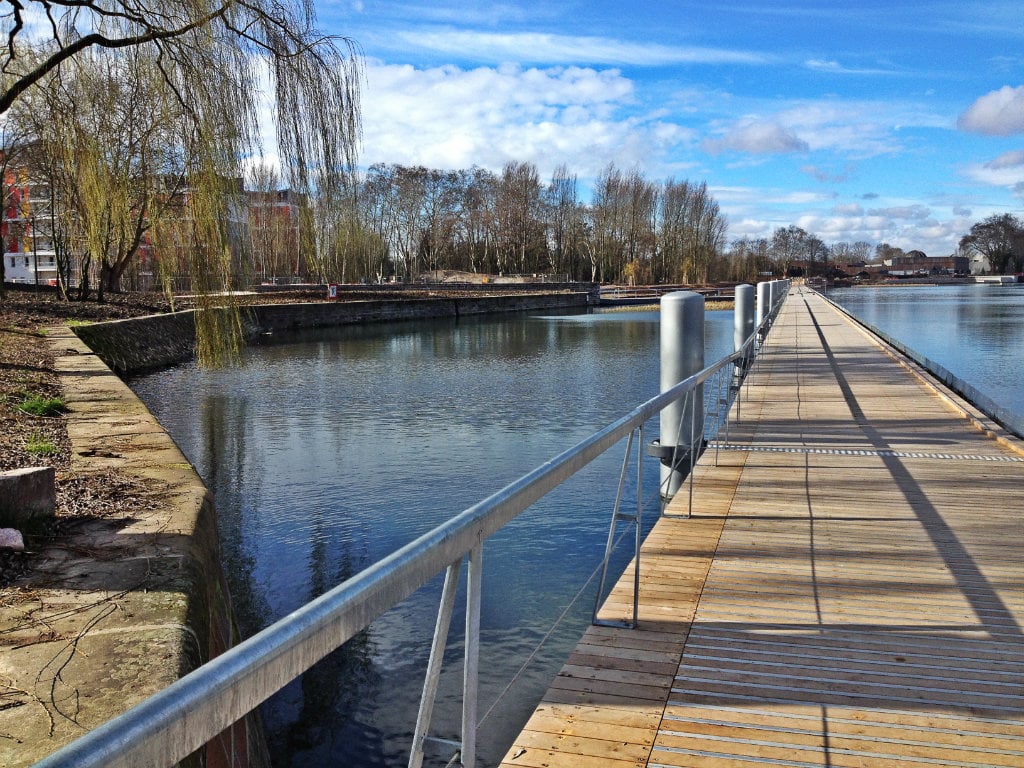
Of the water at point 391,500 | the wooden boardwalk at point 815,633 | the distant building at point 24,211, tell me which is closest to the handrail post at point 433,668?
the wooden boardwalk at point 815,633

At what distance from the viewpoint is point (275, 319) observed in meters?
33.2

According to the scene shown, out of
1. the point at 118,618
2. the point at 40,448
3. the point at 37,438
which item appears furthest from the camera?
the point at 37,438

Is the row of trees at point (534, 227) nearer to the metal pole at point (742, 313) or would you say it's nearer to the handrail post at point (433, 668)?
the metal pole at point (742, 313)

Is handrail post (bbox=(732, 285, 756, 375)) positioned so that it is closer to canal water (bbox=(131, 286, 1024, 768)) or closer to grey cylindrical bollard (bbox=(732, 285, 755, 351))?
grey cylindrical bollard (bbox=(732, 285, 755, 351))

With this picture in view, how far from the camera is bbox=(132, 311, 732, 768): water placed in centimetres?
491

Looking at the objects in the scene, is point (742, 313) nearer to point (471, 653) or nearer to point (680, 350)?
point (680, 350)

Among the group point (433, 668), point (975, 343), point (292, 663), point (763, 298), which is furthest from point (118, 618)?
point (975, 343)

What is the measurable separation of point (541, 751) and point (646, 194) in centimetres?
7898

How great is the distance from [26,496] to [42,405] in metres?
4.36

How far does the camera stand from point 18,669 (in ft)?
9.80

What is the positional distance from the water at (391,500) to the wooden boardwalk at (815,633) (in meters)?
1.40

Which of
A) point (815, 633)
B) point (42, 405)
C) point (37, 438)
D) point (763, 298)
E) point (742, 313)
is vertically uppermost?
point (763, 298)

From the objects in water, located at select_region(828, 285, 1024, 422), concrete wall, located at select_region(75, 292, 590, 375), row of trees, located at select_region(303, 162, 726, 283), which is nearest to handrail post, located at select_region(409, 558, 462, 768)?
concrete wall, located at select_region(75, 292, 590, 375)

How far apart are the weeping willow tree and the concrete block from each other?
4519mm
